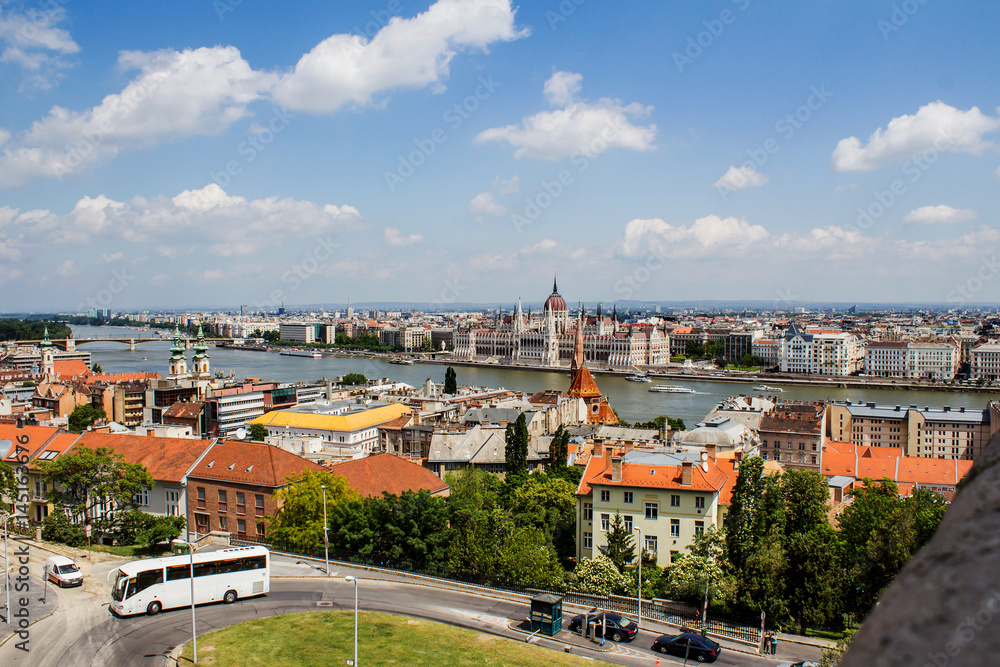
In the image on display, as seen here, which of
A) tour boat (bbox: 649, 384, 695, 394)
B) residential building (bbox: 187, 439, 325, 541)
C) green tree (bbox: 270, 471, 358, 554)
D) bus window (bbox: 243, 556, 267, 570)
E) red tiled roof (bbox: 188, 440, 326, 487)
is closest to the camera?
bus window (bbox: 243, 556, 267, 570)

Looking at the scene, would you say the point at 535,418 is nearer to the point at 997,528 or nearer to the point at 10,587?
the point at 10,587

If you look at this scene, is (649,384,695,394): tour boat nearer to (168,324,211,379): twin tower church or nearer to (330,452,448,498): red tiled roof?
(168,324,211,379): twin tower church

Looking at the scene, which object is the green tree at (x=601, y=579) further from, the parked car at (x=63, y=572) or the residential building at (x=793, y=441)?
the residential building at (x=793, y=441)

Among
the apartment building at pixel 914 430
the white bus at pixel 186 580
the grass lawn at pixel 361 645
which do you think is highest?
the white bus at pixel 186 580

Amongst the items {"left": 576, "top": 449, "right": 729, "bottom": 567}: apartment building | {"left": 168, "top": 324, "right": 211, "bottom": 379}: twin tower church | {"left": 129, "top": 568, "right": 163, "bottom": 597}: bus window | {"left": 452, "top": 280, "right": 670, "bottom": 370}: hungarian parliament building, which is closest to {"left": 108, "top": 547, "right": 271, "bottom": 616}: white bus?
{"left": 129, "top": 568, "right": 163, "bottom": 597}: bus window

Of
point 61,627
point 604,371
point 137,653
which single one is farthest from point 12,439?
point 604,371

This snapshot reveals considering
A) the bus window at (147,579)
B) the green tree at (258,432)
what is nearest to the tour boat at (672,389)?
the green tree at (258,432)
